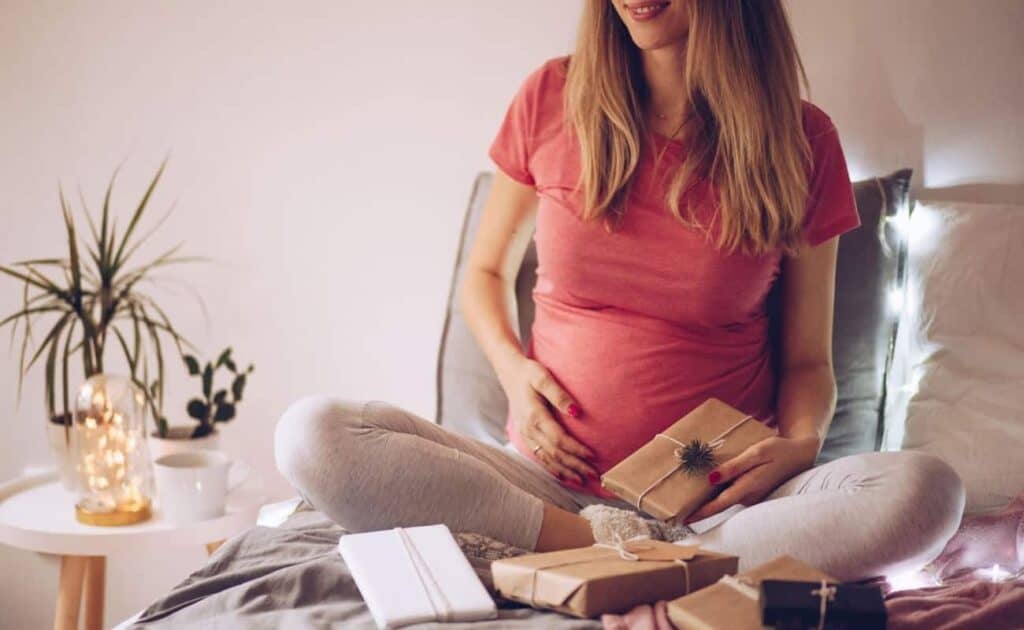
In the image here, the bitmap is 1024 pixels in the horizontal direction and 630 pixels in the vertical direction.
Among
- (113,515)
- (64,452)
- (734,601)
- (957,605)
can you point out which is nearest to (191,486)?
(113,515)

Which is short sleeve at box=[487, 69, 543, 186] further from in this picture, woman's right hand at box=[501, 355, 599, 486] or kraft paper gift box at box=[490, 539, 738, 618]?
kraft paper gift box at box=[490, 539, 738, 618]

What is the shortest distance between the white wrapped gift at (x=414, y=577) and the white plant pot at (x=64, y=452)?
0.80 m

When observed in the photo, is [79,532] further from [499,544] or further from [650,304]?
[650,304]

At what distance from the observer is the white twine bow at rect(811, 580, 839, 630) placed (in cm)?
87

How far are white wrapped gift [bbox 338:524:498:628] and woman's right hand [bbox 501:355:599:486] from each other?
1.00 ft

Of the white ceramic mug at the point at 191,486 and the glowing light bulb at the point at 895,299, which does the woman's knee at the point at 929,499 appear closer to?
the glowing light bulb at the point at 895,299

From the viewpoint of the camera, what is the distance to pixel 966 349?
1589 millimetres

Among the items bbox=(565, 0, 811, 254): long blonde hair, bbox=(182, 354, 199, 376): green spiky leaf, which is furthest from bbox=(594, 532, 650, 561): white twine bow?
bbox=(182, 354, 199, 376): green spiky leaf

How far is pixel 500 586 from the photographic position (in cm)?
105

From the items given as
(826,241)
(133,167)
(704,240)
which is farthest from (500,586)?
(133,167)

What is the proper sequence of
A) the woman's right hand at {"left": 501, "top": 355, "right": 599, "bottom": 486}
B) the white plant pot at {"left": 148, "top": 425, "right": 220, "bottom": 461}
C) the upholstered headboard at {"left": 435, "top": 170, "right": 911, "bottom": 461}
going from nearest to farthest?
the woman's right hand at {"left": 501, "top": 355, "right": 599, "bottom": 486}, the upholstered headboard at {"left": 435, "top": 170, "right": 911, "bottom": 461}, the white plant pot at {"left": 148, "top": 425, "right": 220, "bottom": 461}

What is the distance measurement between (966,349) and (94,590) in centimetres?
147

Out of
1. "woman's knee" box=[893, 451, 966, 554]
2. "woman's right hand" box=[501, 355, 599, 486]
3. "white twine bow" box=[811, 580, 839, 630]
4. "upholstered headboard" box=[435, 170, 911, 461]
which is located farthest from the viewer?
"upholstered headboard" box=[435, 170, 911, 461]

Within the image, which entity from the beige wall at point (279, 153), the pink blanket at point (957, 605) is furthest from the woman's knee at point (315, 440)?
the beige wall at point (279, 153)
